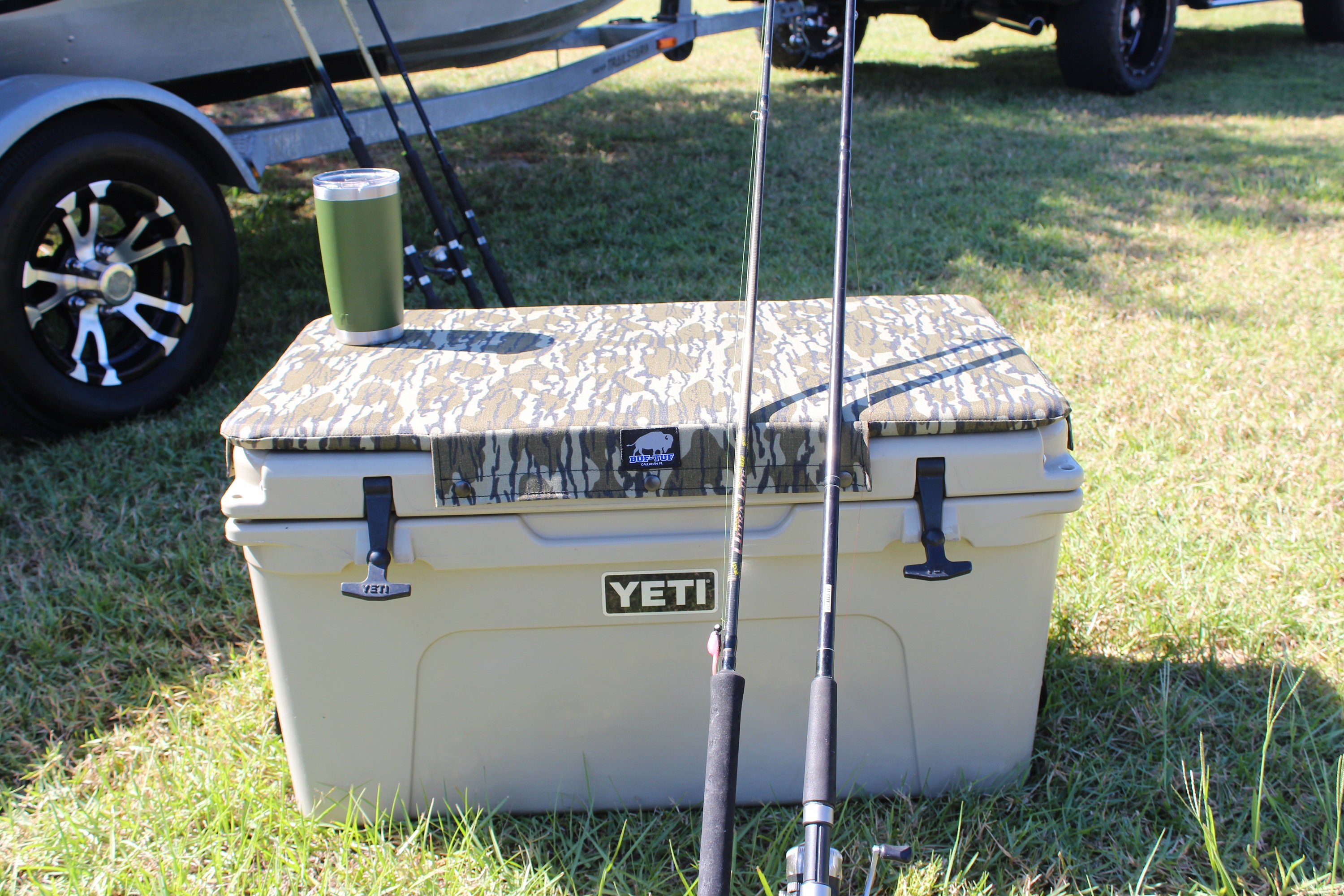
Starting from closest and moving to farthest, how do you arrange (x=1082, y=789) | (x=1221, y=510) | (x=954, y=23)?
(x=1082, y=789) → (x=1221, y=510) → (x=954, y=23)

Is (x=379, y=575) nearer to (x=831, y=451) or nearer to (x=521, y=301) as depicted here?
(x=831, y=451)

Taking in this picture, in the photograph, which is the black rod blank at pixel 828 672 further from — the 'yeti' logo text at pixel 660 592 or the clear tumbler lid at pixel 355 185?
the clear tumbler lid at pixel 355 185

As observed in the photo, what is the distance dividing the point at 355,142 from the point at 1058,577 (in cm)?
234

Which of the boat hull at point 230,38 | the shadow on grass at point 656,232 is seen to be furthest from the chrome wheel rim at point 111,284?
the boat hull at point 230,38

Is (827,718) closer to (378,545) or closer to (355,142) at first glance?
(378,545)

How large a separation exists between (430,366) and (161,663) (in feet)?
3.14

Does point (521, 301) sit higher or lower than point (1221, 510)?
higher

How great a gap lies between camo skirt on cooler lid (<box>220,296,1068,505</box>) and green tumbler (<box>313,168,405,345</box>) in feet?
0.15

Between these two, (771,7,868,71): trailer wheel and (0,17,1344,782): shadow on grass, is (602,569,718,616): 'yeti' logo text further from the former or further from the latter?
(771,7,868,71): trailer wheel

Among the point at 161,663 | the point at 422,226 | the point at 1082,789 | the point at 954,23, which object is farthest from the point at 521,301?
the point at 954,23

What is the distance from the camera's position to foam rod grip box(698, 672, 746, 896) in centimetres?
99

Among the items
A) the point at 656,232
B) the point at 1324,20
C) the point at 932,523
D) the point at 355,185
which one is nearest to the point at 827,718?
the point at 932,523

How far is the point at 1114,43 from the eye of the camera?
21.6 feet

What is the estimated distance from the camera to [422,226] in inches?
181
